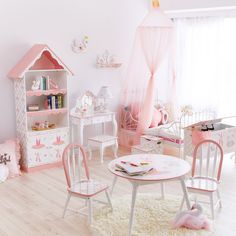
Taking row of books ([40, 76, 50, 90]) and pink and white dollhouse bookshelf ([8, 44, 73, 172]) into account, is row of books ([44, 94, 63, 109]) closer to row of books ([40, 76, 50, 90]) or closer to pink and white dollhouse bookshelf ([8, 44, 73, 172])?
pink and white dollhouse bookshelf ([8, 44, 73, 172])

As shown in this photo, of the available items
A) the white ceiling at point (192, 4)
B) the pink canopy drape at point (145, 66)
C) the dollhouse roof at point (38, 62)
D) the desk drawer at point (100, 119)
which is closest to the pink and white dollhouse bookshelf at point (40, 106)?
the dollhouse roof at point (38, 62)

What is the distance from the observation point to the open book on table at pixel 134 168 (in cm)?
345

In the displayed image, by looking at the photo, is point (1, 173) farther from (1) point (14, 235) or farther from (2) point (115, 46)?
(2) point (115, 46)

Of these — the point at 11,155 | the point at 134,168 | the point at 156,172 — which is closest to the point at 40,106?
the point at 11,155

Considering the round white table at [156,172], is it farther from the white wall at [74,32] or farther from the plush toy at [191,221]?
the white wall at [74,32]

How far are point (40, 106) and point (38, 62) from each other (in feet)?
2.14

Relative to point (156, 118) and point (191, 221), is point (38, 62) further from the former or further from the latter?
point (191, 221)

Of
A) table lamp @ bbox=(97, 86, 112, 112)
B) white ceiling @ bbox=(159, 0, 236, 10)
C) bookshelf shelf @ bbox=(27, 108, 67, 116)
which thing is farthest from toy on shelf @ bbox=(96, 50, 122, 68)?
white ceiling @ bbox=(159, 0, 236, 10)

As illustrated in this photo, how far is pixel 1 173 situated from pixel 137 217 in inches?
83.1

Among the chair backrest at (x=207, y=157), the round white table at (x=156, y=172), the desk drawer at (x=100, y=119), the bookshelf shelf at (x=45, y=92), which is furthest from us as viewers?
the desk drawer at (x=100, y=119)

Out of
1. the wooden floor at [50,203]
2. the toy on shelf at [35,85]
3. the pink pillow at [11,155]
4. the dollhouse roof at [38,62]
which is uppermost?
the dollhouse roof at [38,62]

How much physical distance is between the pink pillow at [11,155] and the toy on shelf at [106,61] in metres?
1.97

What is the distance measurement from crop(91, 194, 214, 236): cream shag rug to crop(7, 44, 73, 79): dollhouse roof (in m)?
2.20

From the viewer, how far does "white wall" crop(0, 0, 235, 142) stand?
208 inches
